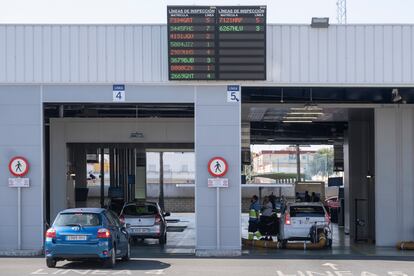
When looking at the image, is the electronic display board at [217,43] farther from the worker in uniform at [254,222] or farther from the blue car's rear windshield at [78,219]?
the worker in uniform at [254,222]

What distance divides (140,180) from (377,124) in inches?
833

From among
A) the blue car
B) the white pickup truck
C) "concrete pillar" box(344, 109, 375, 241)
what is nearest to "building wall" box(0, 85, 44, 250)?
the blue car

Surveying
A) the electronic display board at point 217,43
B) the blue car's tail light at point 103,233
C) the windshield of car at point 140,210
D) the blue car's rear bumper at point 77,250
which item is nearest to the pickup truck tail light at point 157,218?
the windshield of car at point 140,210

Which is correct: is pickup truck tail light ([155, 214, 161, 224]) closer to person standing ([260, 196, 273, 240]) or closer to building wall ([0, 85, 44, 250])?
person standing ([260, 196, 273, 240])

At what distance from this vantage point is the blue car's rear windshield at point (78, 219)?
16.8 metres

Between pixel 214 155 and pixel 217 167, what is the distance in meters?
0.38

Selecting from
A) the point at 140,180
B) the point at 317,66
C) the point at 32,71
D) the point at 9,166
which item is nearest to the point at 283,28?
the point at 317,66

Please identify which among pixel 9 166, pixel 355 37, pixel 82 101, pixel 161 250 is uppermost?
pixel 355 37

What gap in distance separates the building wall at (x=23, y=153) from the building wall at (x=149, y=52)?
0.54 metres

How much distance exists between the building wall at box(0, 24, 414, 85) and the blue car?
5.14 metres

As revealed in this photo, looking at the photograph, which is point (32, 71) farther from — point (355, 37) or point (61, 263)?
point (355, 37)

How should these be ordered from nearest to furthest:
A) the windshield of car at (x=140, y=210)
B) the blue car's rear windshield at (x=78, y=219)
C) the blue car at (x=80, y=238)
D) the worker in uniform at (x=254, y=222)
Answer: the blue car at (x=80, y=238)
the blue car's rear windshield at (x=78, y=219)
the worker in uniform at (x=254, y=222)
the windshield of car at (x=140, y=210)

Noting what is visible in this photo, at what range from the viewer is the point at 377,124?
23.8 metres

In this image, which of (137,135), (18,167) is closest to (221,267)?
(18,167)
